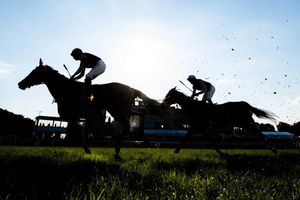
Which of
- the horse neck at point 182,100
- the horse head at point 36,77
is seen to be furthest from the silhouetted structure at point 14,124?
the horse neck at point 182,100

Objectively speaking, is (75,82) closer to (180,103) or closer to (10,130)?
(180,103)

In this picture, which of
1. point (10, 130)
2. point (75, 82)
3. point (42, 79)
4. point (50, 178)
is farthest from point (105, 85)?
point (10, 130)

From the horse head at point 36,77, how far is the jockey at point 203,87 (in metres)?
5.29

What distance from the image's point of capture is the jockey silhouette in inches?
351

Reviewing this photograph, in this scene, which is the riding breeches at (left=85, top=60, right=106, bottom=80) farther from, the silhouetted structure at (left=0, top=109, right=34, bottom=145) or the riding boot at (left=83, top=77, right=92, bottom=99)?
the silhouetted structure at (left=0, top=109, right=34, bottom=145)

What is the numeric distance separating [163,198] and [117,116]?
23.5 feet

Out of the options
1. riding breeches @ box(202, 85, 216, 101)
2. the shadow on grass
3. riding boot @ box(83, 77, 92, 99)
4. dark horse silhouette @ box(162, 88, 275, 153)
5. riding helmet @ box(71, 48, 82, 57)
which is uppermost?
riding helmet @ box(71, 48, 82, 57)

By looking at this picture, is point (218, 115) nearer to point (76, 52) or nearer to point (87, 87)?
point (87, 87)

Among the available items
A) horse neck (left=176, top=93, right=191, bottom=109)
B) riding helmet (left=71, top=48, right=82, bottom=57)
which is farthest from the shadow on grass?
riding helmet (left=71, top=48, right=82, bottom=57)

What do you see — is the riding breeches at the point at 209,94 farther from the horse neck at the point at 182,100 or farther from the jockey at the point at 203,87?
the horse neck at the point at 182,100

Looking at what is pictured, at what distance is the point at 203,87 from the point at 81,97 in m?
4.70

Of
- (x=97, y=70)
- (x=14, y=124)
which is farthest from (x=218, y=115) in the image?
(x=14, y=124)

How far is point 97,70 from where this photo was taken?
29.8ft

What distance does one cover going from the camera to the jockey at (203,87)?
10992 millimetres
